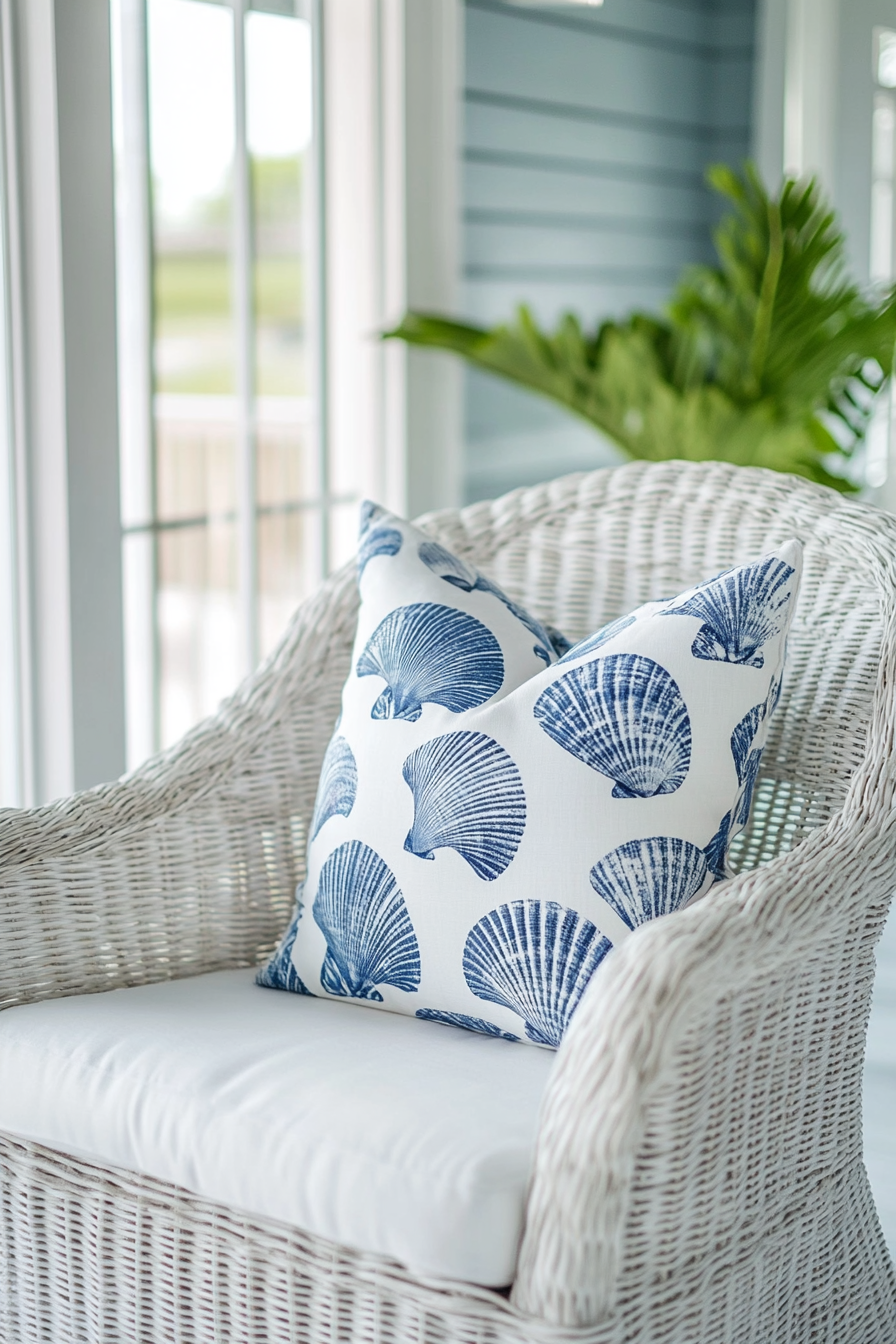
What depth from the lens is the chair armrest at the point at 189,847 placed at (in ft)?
4.35

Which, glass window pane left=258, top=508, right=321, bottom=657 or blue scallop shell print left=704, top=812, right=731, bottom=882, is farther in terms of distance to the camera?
glass window pane left=258, top=508, right=321, bottom=657

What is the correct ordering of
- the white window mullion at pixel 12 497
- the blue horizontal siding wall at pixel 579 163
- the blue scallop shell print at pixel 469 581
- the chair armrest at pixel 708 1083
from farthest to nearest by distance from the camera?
the blue horizontal siding wall at pixel 579 163 < the white window mullion at pixel 12 497 < the blue scallop shell print at pixel 469 581 < the chair armrest at pixel 708 1083

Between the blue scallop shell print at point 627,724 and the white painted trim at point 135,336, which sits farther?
Result: the white painted trim at point 135,336

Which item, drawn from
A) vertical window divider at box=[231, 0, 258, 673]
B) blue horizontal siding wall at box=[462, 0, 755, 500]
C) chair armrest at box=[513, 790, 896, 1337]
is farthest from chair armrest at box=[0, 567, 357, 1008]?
blue horizontal siding wall at box=[462, 0, 755, 500]

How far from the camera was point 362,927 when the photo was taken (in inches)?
50.2

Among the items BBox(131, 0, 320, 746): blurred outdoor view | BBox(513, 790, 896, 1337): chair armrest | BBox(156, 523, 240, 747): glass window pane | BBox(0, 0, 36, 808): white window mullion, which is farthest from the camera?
BBox(156, 523, 240, 747): glass window pane

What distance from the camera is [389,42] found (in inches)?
95.3

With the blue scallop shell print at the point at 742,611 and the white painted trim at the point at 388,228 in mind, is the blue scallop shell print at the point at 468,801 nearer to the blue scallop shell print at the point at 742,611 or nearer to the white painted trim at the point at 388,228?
the blue scallop shell print at the point at 742,611

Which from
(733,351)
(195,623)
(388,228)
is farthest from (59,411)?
(733,351)

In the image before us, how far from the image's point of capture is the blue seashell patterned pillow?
1192 millimetres

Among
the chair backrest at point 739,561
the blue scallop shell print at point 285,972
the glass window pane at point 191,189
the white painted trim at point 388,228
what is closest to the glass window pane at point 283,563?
the white painted trim at point 388,228

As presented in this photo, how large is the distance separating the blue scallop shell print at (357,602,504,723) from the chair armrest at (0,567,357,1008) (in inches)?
7.3

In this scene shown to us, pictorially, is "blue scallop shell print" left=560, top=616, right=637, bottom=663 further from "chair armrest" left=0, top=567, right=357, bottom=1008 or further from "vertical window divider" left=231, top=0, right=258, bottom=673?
"vertical window divider" left=231, top=0, right=258, bottom=673

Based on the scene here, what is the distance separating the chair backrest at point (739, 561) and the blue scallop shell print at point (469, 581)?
0.17m
